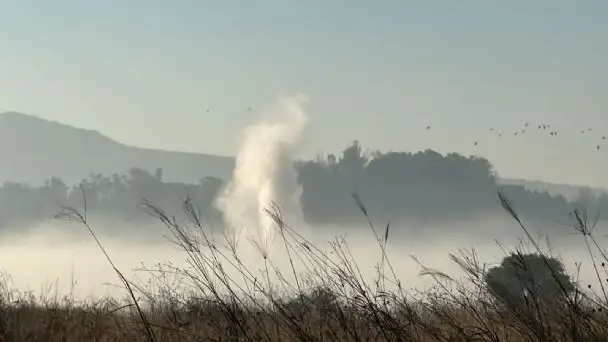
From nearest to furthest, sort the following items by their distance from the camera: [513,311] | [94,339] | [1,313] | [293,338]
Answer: [513,311] → [293,338] → [94,339] → [1,313]

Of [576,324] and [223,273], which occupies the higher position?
[223,273]

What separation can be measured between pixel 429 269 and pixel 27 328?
3992 millimetres

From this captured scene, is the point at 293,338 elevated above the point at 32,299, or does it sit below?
below

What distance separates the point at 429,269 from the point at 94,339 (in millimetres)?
2960

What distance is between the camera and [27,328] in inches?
275

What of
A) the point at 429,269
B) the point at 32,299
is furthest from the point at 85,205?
the point at 32,299

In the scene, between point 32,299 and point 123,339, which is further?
point 32,299

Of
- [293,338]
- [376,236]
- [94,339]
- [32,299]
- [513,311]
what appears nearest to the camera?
[513,311]

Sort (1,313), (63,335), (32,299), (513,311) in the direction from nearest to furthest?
1. (513,311)
2. (63,335)
3. (1,313)
4. (32,299)

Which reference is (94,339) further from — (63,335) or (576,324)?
(576,324)

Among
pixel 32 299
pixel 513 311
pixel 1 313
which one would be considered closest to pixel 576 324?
pixel 513 311

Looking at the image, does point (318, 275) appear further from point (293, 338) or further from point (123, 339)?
point (123, 339)

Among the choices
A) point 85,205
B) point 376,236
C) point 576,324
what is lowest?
point 576,324

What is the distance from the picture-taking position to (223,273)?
5.08m
